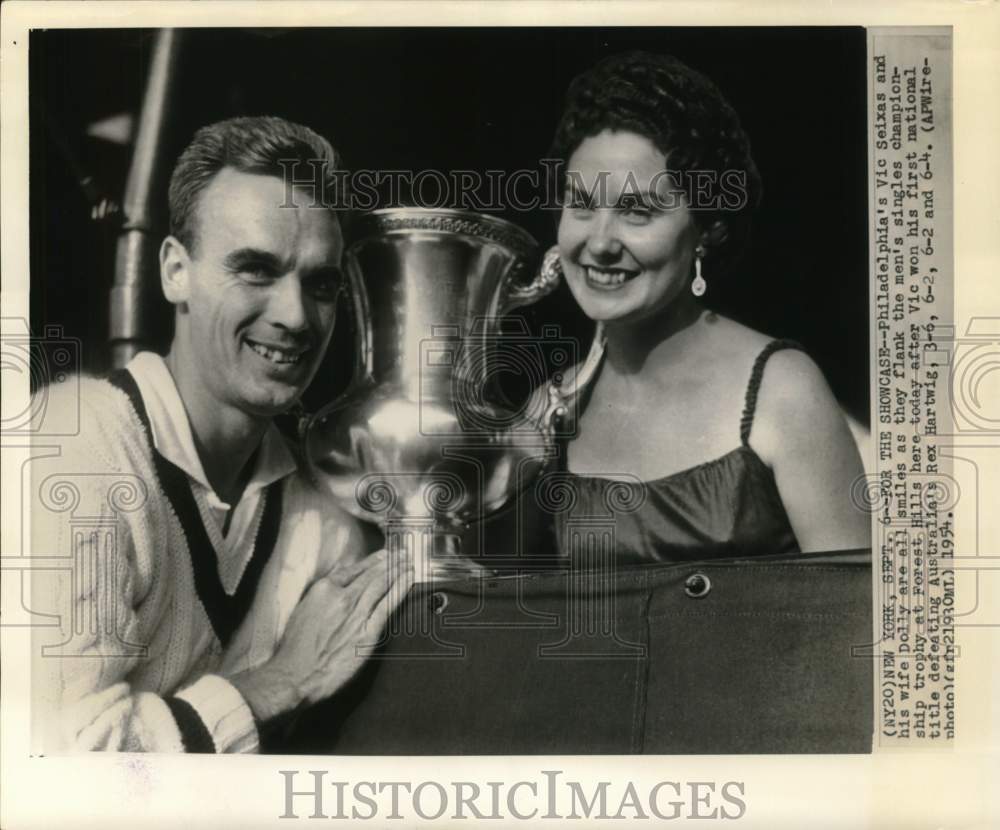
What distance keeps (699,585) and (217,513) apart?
3.06ft

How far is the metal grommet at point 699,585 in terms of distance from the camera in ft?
6.43

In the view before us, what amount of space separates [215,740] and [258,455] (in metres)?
0.55

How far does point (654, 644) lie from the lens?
1.96 meters

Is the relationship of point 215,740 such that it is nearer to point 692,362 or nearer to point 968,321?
point 692,362

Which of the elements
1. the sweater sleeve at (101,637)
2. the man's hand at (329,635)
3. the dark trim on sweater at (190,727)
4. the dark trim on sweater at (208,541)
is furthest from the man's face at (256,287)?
the dark trim on sweater at (190,727)

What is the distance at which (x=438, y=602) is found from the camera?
1.98 meters

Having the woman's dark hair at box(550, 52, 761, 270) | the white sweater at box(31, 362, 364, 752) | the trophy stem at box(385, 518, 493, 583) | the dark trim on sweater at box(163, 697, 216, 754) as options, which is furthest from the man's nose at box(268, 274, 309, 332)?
the dark trim on sweater at box(163, 697, 216, 754)

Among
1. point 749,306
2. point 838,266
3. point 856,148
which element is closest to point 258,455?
point 749,306

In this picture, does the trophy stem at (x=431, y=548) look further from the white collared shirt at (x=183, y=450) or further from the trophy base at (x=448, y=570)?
the white collared shirt at (x=183, y=450)

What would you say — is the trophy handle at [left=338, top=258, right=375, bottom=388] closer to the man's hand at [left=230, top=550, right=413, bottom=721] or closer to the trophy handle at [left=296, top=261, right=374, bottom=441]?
the trophy handle at [left=296, top=261, right=374, bottom=441]

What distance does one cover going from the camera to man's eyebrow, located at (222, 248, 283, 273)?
1.98 m

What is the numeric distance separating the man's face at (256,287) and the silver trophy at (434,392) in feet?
0.23

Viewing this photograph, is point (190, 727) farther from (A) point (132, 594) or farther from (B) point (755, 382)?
(B) point (755, 382)

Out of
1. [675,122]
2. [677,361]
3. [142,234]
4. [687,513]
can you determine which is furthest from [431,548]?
[675,122]
